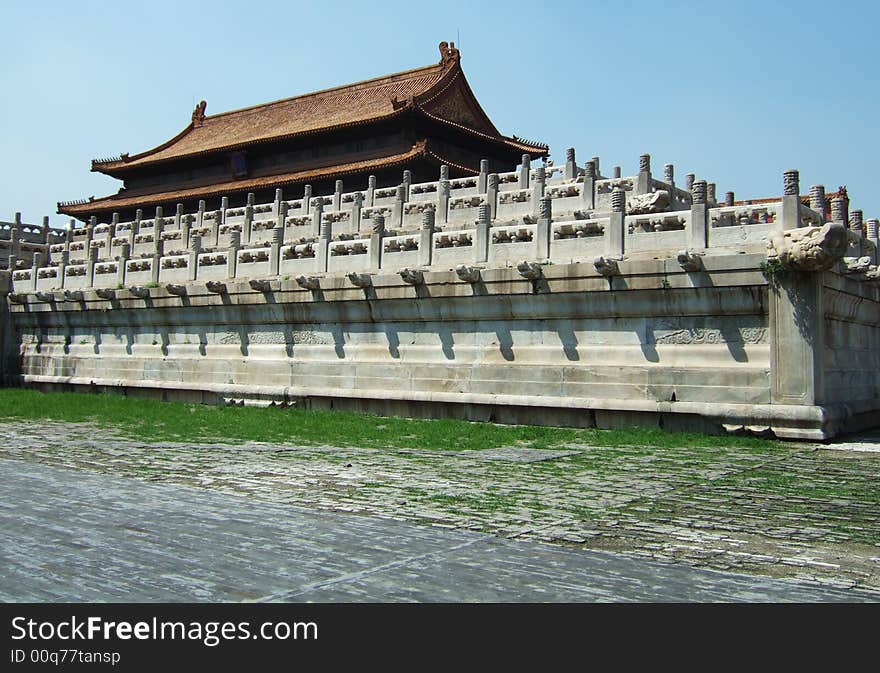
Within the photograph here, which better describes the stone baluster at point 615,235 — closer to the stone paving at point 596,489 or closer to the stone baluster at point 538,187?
the stone paving at point 596,489

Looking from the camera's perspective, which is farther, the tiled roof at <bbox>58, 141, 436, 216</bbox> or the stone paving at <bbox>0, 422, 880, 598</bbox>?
the tiled roof at <bbox>58, 141, 436, 216</bbox>

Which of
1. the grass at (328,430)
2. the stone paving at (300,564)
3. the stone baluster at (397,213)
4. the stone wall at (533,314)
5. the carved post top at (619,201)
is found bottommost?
the stone paving at (300,564)

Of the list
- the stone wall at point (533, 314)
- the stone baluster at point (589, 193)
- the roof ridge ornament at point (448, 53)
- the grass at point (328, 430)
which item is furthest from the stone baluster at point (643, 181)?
the roof ridge ornament at point (448, 53)

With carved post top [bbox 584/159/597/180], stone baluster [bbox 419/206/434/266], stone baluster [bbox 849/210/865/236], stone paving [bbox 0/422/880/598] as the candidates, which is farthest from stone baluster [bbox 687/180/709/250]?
carved post top [bbox 584/159/597/180]

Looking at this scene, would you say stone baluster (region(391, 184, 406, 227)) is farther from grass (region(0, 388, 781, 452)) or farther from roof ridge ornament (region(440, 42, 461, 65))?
roof ridge ornament (region(440, 42, 461, 65))

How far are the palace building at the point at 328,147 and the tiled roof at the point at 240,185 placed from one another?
0.06 metres

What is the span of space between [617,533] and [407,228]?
1988cm

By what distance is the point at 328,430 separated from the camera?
16719mm

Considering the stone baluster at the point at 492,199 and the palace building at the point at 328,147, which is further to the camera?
the palace building at the point at 328,147

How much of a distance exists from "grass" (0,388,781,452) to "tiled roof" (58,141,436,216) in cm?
1814

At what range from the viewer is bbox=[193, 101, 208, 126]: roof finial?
53.2m

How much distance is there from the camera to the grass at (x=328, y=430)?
14.8 metres

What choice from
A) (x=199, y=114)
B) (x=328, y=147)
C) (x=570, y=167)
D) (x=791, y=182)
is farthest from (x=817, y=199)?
(x=199, y=114)
